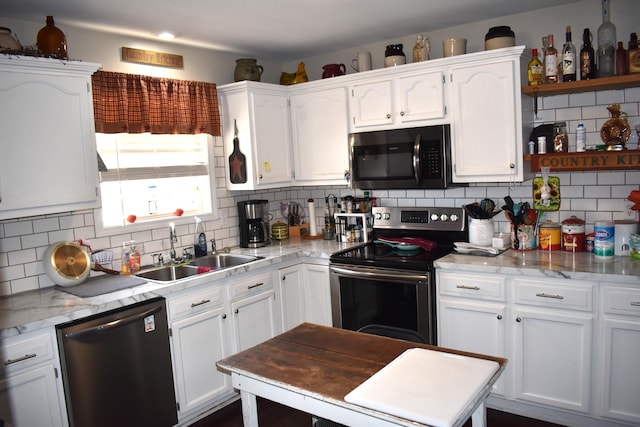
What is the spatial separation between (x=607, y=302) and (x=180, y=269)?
2.67 meters

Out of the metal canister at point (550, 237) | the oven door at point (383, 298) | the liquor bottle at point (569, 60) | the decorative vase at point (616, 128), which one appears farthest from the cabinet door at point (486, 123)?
the oven door at point (383, 298)

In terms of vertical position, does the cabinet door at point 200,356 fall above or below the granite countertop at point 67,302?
below

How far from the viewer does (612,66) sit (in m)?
2.94

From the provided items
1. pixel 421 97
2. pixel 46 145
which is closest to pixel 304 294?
pixel 421 97

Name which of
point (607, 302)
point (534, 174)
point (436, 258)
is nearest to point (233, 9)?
point (436, 258)

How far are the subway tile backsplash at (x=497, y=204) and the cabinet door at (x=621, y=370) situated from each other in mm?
815

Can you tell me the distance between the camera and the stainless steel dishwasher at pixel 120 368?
2.47m

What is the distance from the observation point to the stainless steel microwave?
3.39m

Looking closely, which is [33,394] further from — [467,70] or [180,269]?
[467,70]

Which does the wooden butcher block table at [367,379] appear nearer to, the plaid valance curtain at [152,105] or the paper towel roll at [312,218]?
the plaid valance curtain at [152,105]

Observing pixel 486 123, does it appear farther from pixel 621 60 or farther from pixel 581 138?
pixel 621 60

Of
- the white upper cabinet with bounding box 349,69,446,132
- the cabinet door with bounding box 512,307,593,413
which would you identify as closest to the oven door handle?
the cabinet door with bounding box 512,307,593,413

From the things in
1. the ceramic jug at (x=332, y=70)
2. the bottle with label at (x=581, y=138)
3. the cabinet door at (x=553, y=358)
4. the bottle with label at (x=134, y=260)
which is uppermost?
the ceramic jug at (x=332, y=70)

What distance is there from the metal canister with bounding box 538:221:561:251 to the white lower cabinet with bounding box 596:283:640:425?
1.99 feet
